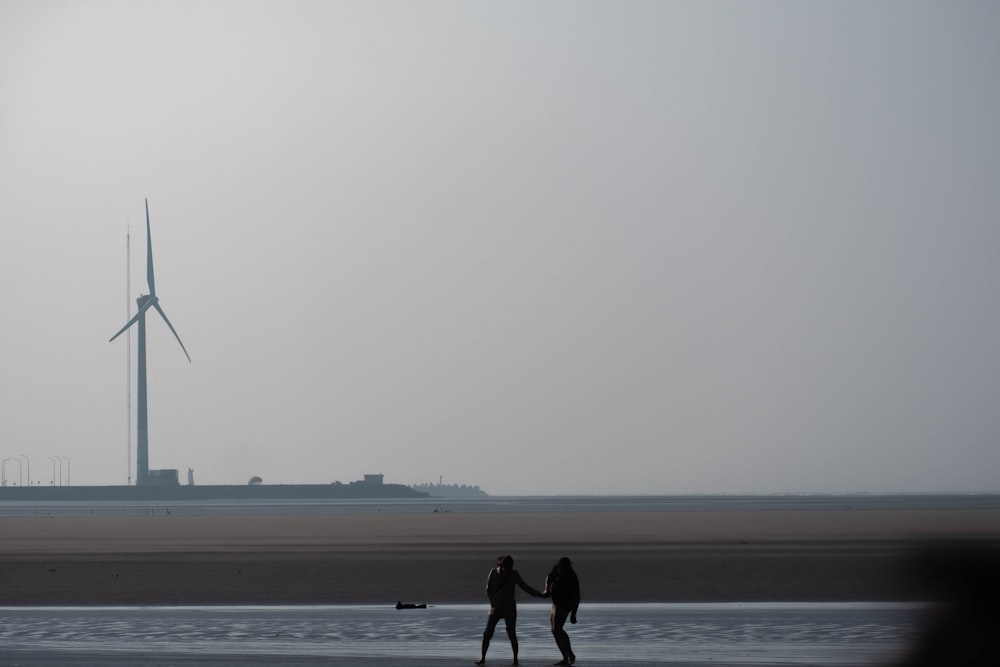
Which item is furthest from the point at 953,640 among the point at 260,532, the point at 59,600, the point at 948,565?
the point at 260,532

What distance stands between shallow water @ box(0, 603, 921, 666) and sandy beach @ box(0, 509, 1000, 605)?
2.58 metres

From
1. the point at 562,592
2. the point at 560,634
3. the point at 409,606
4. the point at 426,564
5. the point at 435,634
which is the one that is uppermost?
the point at 562,592

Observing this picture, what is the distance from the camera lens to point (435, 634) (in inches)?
1174

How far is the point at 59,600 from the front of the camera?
4069 centimetres

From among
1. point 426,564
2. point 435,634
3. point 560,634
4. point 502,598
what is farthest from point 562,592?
point 426,564

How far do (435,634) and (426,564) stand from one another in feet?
84.5

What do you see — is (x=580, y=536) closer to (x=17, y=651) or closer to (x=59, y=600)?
(x=59, y=600)

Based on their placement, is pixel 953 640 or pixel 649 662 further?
pixel 649 662

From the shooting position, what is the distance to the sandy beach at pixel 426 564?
41.9m

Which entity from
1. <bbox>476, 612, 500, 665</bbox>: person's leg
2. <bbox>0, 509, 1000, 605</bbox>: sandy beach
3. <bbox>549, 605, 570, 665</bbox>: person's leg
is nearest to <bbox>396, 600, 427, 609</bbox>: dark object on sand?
<bbox>0, 509, 1000, 605</bbox>: sandy beach

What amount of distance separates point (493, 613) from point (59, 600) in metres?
20.7

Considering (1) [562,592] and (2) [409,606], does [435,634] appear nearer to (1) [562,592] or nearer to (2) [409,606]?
(1) [562,592]

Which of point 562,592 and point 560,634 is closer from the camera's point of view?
point 560,634

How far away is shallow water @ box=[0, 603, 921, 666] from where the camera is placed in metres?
25.0
